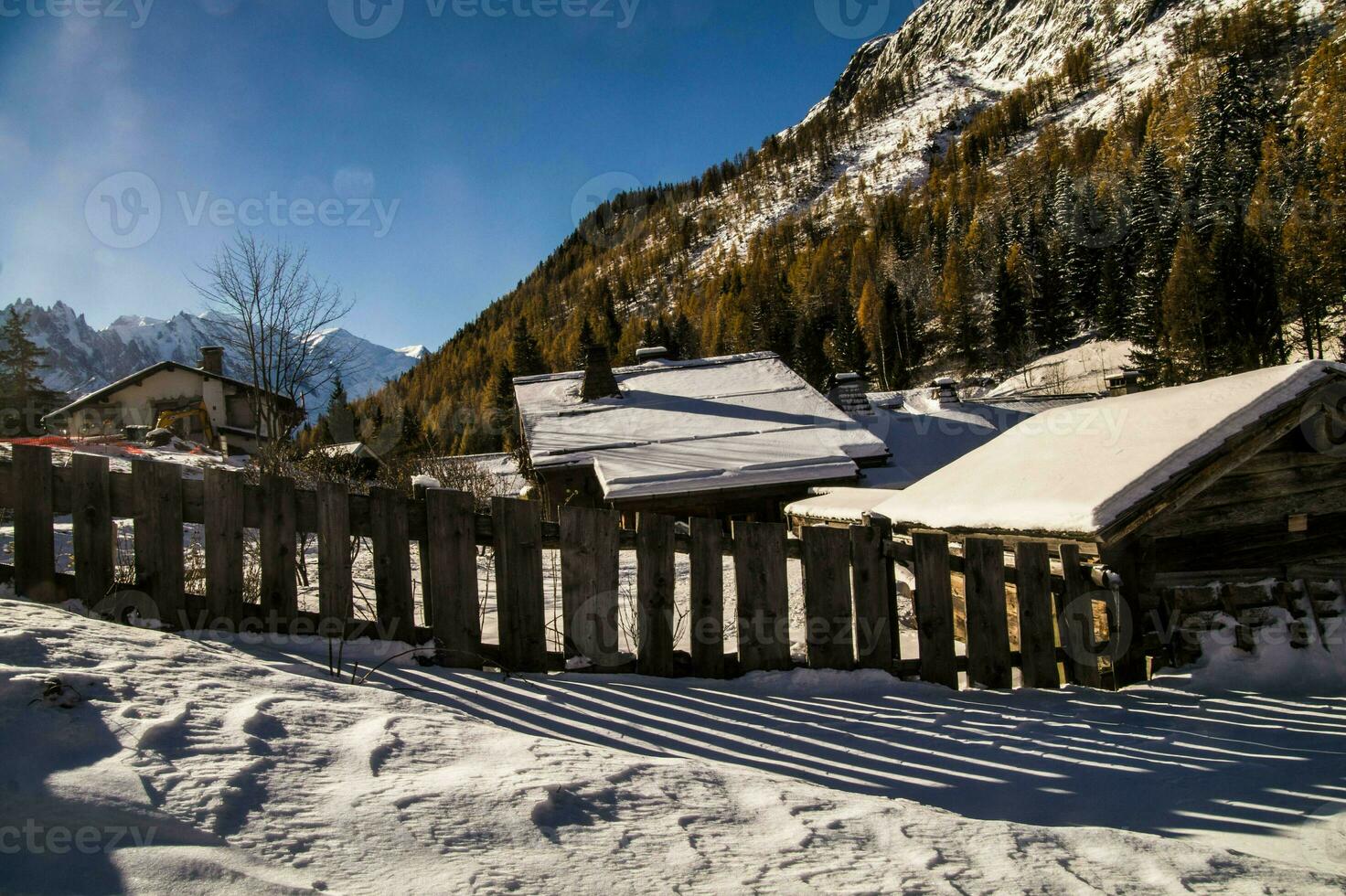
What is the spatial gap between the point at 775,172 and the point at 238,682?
178 meters

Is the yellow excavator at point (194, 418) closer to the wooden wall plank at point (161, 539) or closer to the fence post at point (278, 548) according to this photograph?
the wooden wall plank at point (161, 539)

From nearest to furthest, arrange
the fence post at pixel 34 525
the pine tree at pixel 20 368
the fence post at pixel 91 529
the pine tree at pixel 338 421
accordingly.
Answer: the fence post at pixel 34 525
the fence post at pixel 91 529
the pine tree at pixel 338 421
the pine tree at pixel 20 368

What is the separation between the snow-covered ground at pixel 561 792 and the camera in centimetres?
161

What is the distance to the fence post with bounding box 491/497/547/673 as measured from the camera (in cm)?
423

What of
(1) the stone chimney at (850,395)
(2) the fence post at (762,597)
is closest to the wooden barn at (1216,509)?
(2) the fence post at (762,597)

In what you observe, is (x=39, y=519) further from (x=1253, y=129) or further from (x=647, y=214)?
(x=647, y=214)

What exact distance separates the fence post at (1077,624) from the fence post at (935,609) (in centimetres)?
77

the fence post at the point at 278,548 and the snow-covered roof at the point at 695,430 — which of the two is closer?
the fence post at the point at 278,548

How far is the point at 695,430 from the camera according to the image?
1449 centimetres

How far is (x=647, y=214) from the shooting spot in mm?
167875

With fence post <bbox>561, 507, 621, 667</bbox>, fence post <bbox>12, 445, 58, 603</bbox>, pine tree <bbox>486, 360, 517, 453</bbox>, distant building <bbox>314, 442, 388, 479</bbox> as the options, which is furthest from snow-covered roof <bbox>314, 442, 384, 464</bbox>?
pine tree <bbox>486, 360, 517, 453</bbox>

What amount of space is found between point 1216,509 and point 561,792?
16.2 feet

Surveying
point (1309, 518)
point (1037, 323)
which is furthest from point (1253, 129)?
point (1309, 518)

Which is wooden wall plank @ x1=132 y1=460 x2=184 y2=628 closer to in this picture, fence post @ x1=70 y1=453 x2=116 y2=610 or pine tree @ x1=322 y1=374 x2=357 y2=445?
fence post @ x1=70 y1=453 x2=116 y2=610
